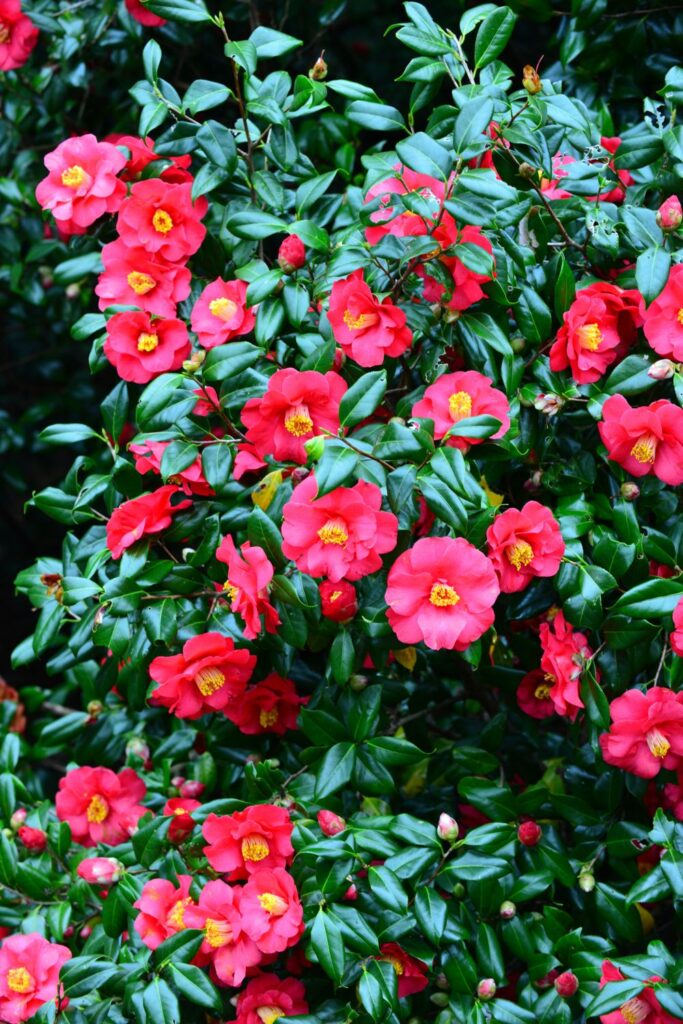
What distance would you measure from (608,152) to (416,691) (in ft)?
2.55

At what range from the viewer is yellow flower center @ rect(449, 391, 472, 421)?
126 cm

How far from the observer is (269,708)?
1.46 m

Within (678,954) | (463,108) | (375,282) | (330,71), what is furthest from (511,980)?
(330,71)

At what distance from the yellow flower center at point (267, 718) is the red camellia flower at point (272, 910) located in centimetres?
24

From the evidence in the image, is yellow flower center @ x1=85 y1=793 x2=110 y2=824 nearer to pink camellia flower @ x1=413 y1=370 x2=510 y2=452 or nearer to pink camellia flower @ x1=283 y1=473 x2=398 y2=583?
pink camellia flower @ x1=283 y1=473 x2=398 y2=583

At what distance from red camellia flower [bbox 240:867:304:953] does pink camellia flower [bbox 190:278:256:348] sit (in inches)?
25.3

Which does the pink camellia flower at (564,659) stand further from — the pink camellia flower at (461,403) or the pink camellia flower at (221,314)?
the pink camellia flower at (221,314)

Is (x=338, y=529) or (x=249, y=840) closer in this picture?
(x=338, y=529)

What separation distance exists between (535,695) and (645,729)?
211mm

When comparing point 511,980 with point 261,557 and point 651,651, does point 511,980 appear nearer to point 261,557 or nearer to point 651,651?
point 651,651

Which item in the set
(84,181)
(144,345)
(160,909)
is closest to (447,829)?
(160,909)

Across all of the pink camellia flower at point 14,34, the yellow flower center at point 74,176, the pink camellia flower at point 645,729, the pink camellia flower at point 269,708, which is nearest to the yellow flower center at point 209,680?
the pink camellia flower at point 269,708

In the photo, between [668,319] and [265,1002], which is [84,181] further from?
[265,1002]

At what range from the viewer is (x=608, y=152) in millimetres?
1504
